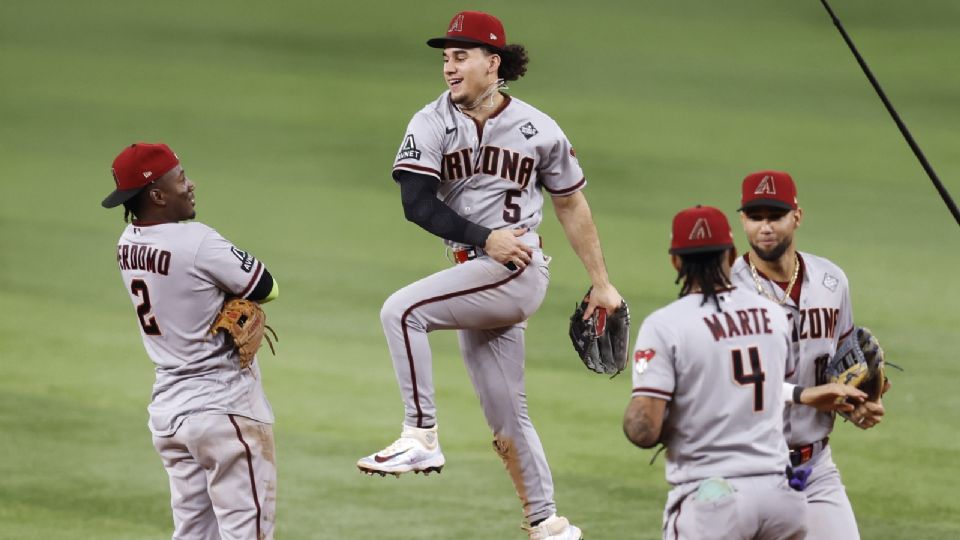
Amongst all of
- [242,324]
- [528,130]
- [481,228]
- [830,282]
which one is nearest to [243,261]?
[242,324]

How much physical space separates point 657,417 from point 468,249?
1.84 m

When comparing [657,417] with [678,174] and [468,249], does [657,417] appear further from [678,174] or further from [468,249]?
[678,174]

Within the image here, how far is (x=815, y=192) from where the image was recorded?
13398 millimetres

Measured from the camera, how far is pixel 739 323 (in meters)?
4.85

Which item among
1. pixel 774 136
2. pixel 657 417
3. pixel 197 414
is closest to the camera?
pixel 657 417

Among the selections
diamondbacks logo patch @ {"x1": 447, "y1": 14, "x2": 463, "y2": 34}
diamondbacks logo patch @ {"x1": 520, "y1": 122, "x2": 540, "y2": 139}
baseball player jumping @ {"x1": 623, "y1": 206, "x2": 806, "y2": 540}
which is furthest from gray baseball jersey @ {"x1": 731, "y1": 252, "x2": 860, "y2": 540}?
diamondbacks logo patch @ {"x1": 447, "y1": 14, "x2": 463, "y2": 34}

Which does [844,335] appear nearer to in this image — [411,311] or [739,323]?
[739,323]

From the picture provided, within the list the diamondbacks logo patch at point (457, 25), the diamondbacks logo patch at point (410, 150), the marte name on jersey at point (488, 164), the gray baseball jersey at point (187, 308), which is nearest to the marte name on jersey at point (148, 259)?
the gray baseball jersey at point (187, 308)

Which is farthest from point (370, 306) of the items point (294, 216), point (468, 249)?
point (468, 249)

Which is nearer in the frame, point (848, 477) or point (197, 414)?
point (197, 414)

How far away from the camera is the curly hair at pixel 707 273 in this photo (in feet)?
16.1

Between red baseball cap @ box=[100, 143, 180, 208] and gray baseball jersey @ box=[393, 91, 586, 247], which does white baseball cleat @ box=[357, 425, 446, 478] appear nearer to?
gray baseball jersey @ box=[393, 91, 586, 247]

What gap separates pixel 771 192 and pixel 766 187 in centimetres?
3

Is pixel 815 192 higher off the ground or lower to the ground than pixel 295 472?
higher
